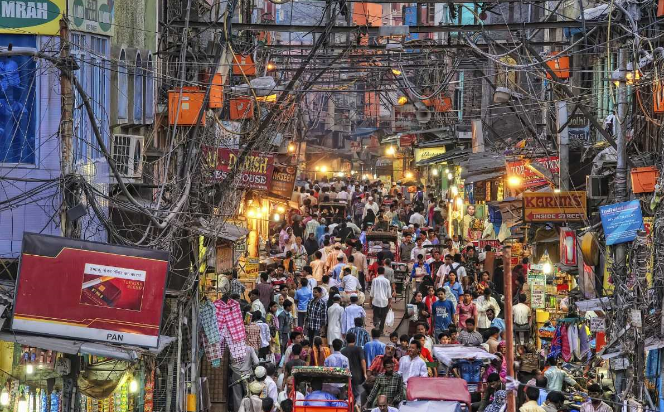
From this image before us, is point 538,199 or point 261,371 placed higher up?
point 538,199

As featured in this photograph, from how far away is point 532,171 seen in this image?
86.9ft

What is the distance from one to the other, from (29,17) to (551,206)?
36.8ft

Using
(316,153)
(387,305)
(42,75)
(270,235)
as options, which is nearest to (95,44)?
(42,75)

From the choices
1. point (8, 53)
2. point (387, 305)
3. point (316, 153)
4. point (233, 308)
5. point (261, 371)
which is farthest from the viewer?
point (316, 153)

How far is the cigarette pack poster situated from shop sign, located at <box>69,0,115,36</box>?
336cm

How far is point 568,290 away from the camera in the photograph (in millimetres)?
23984

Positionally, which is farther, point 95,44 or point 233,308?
point 233,308

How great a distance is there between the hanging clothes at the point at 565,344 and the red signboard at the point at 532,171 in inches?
209

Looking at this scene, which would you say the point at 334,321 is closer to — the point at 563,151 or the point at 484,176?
the point at 563,151

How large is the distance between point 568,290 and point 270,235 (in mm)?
16594

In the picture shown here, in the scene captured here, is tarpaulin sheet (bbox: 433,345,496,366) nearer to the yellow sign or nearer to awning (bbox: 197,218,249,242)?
awning (bbox: 197,218,249,242)

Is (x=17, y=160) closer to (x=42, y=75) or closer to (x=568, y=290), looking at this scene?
(x=42, y=75)

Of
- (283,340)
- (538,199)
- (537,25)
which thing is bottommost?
(283,340)

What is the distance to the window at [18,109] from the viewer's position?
14820 mm
